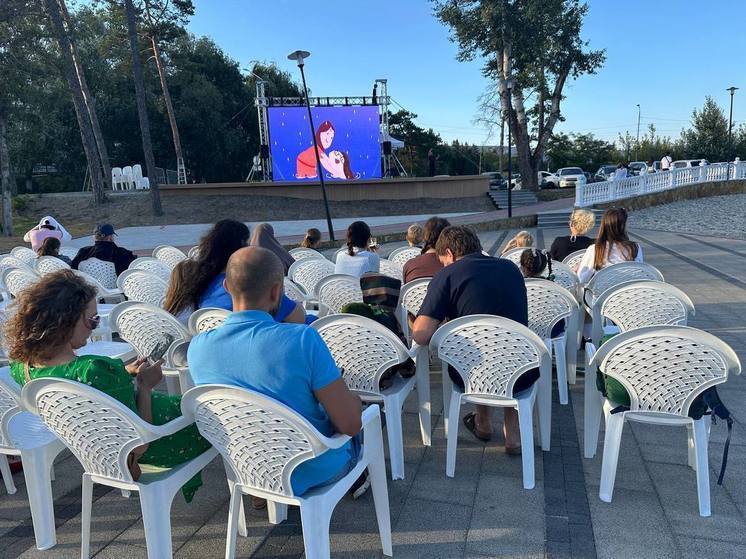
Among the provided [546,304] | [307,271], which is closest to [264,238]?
[307,271]

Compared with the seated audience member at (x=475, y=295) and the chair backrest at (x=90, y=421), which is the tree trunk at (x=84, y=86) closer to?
the seated audience member at (x=475, y=295)

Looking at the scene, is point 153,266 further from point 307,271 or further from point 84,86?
point 84,86

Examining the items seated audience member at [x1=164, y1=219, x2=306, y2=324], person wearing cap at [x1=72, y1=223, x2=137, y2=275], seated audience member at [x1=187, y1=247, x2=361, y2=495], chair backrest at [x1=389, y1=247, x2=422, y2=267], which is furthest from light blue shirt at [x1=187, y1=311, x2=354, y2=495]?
person wearing cap at [x1=72, y1=223, x2=137, y2=275]

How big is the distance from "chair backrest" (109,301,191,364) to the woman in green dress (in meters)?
1.07

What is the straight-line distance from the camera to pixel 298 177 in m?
24.3

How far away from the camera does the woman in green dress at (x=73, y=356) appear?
1.95 meters

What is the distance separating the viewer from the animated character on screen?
23906mm

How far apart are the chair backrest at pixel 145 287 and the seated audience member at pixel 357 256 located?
1.55 meters

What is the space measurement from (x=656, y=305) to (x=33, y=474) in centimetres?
352

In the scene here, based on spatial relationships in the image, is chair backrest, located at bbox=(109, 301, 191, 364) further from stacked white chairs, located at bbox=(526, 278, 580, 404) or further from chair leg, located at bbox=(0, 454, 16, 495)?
stacked white chairs, located at bbox=(526, 278, 580, 404)

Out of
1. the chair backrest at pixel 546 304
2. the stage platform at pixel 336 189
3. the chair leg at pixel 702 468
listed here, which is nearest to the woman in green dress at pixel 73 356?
the chair leg at pixel 702 468

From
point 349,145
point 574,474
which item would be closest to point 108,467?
point 574,474

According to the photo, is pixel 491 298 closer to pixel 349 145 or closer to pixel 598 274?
pixel 598 274

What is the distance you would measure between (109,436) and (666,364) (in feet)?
7.60
